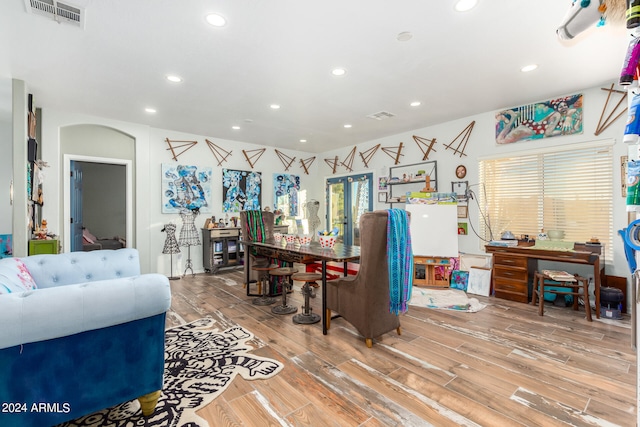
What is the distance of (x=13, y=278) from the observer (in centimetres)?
166

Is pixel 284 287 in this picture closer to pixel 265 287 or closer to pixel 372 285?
pixel 265 287

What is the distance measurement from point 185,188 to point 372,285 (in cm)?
452

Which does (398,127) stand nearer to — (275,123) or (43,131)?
(275,123)

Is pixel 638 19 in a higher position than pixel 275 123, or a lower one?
lower

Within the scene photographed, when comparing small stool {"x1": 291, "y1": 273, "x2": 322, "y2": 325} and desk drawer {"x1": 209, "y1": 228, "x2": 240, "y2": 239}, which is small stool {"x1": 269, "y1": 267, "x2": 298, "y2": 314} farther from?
desk drawer {"x1": 209, "y1": 228, "x2": 240, "y2": 239}

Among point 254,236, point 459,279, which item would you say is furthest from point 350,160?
point 459,279

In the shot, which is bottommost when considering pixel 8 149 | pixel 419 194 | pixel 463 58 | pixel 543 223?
pixel 543 223

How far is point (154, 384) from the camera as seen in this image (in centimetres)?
170

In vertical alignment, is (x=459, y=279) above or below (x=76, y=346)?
below

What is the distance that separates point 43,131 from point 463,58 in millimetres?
5759

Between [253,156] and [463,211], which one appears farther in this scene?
[253,156]

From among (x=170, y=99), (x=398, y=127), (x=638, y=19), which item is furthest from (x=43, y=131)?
(x=638, y=19)

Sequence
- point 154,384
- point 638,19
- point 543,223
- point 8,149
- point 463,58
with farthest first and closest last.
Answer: point 543,223
point 8,149
point 463,58
point 154,384
point 638,19

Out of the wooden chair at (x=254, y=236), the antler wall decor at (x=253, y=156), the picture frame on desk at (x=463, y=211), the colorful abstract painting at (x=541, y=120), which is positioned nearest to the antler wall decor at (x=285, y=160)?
the antler wall decor at (x=253, y=156)
